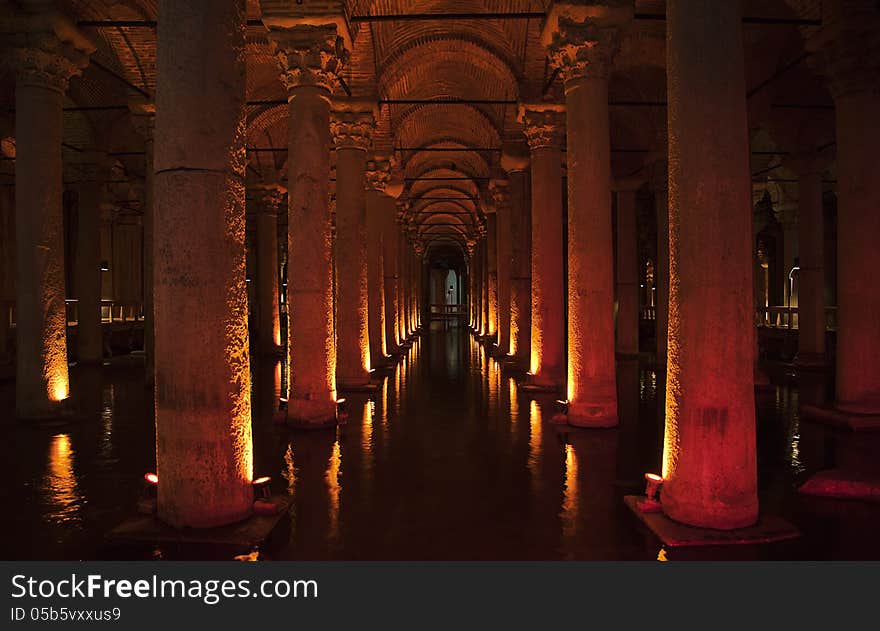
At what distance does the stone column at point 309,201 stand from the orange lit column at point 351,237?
8.84ft

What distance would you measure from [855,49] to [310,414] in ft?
32.5

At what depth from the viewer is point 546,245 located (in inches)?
497

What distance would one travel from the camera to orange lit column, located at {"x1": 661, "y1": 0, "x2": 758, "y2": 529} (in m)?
5.18

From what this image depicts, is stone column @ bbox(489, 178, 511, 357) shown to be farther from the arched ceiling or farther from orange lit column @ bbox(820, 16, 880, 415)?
orange lit column @ bbox(820, 16, 880, 415)

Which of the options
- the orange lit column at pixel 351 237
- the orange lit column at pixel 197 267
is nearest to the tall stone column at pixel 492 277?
the orange lit column at pixel 351 237

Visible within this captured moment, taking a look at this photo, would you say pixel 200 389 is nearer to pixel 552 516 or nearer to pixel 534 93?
pixel 552 516

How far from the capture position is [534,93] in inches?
547

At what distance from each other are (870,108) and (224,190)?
9778 mm

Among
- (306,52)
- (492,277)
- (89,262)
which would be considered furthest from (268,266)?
(306,52)

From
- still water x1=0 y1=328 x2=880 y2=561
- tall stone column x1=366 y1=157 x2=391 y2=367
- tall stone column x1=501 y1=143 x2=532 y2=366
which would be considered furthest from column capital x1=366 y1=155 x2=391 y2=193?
still water x1=0 y1=328 x2=880 y2=561

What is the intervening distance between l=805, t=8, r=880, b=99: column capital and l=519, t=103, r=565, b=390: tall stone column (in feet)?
15.7

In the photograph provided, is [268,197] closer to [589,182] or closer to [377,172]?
[377,172]

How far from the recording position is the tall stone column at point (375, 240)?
1708 centimetres

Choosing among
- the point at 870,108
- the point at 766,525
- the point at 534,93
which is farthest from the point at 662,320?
the point at 766,525
